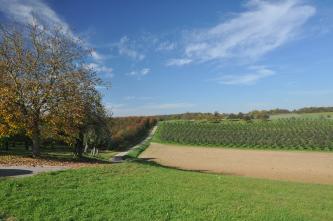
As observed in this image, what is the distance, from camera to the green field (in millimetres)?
59375

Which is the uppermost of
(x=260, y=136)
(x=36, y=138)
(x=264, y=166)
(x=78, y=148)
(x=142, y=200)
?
(x=36, y=138)

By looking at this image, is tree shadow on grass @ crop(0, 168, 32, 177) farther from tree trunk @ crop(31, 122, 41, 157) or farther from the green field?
the green field

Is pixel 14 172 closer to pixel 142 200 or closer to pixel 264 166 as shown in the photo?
pixel 142 200

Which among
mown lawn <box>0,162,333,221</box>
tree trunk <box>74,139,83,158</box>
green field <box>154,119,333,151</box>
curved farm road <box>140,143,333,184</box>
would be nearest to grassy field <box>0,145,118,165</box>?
tree trunk <box>74,139,83,158</box>

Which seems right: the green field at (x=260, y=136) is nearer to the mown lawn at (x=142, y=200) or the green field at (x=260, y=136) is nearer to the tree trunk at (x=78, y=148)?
the tree trunk at (x=78, y=148)

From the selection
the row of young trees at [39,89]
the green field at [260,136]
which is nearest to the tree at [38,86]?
the row of young trees at [39,89]

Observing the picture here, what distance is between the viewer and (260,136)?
64938 mm

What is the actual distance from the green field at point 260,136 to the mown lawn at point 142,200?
153 ft

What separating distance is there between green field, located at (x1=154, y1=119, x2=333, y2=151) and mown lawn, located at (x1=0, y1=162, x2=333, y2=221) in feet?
153

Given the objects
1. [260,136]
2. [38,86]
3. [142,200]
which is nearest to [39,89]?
[38,86]

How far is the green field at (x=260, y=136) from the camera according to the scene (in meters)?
59.4

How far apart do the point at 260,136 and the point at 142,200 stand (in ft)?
185

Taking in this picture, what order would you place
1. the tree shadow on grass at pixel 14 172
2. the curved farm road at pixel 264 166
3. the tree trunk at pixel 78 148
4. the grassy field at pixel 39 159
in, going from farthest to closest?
the curved farm road at pixel 264 166
the tree trunk at pixel 78 148
the grassy field at pixel 39 159
the tree shadow on grass at pixel 14 172

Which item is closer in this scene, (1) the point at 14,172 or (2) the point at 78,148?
(1) the point at 14,172
